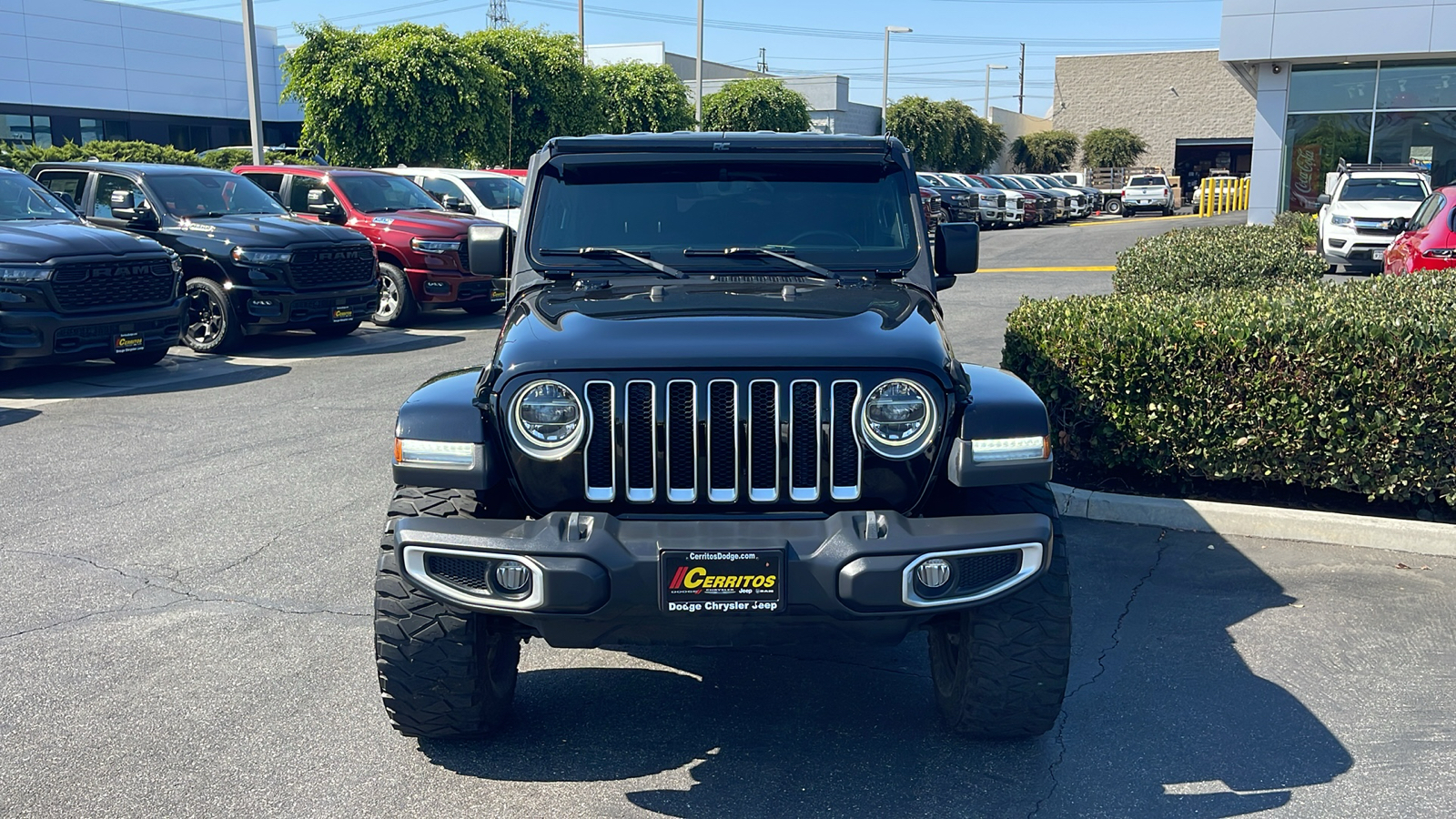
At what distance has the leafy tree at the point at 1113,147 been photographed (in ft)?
208

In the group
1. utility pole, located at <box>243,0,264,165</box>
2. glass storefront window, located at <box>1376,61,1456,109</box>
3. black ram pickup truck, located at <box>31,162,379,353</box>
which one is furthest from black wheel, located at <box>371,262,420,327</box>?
glass storefront window, located at <box>1376,61,1456,109</box>

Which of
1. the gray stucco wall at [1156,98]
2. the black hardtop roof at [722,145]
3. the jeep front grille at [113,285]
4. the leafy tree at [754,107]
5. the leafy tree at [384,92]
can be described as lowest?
the jeep front grille at [113,285]

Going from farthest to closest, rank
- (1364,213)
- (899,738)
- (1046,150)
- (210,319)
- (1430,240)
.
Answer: (1046,150)
(1364,213)
(1430,240)
(210,319)
(899,738)

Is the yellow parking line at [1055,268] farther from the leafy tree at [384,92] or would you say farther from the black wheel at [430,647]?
the black wheel at [430,647]

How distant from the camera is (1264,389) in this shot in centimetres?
622

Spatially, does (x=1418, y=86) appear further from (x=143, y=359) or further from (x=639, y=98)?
(x=143, y=359)

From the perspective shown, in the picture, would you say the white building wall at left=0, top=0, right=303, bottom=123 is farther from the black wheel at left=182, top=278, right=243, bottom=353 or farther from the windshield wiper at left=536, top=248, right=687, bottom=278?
the windshield wiper at left=536, top=248, right=687, bottom=278

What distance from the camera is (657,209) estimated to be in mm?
4934

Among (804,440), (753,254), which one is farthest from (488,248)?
(804,440)

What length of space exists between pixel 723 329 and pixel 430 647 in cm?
126

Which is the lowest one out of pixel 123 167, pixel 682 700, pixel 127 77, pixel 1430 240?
pixel 682 700

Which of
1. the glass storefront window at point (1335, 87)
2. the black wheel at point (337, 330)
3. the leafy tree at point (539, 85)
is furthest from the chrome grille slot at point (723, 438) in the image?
the glass storefront window at point (1335, 87)

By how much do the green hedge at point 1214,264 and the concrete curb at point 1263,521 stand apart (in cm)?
471

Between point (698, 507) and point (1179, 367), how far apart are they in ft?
11.8
